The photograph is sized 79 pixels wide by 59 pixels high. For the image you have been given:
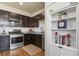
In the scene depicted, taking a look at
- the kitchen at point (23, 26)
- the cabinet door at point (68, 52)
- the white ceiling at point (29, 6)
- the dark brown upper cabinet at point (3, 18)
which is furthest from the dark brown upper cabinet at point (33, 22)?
the cabinet door at point (68, 52)

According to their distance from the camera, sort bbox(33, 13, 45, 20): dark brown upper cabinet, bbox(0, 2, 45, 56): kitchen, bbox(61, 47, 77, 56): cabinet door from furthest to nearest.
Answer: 1. bbox(33, 13, 45, 20): dark brown upper cabinet
2. bbox(0, 2, 45, 56): kitchen
3. bbox(61, 47, 77, 56): cabinet door

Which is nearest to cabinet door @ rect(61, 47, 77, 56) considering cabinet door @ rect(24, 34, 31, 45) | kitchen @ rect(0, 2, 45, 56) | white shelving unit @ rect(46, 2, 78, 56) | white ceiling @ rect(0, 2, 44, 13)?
white shelving unit @ rect(46, 2, 78, 56)

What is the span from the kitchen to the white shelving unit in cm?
13

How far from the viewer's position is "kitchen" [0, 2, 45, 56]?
100 cm

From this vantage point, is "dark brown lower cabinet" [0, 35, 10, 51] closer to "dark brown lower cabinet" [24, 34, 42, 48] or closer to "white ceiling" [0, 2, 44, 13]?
"dark brown lower cabinet" [24, 34, 42, 48]

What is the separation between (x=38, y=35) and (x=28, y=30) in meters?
0.18

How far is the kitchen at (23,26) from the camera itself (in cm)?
100

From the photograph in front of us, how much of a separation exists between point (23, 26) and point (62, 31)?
0.60 m

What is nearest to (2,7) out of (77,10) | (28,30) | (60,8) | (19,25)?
(19,25)

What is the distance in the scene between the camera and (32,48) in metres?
1.14

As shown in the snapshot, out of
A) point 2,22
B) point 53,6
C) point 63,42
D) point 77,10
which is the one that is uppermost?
point 53,6

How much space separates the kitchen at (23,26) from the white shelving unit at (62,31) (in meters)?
0.13

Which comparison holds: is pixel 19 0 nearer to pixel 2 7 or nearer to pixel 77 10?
pixel 2 7

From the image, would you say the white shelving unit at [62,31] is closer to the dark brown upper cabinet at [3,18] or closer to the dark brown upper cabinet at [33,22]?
the dark brown upper cabinet at [33,22]
